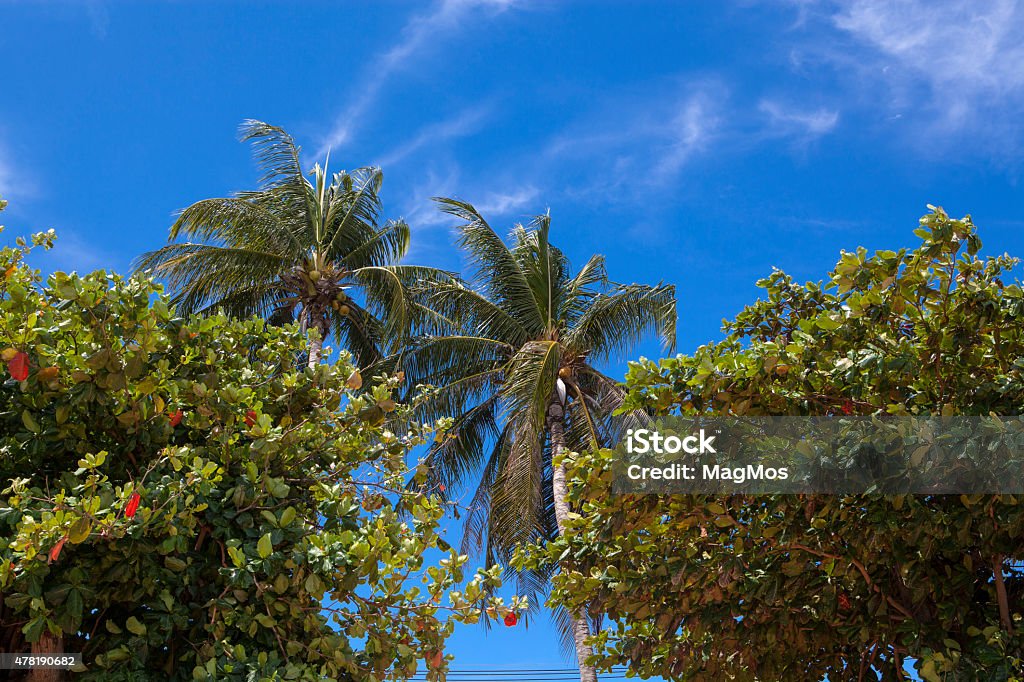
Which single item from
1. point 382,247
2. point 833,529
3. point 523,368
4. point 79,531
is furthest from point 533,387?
point 79,531

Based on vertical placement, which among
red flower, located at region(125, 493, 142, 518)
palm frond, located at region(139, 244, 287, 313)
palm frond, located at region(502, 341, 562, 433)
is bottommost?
red flower, located at region(125, 493, 142, 518)

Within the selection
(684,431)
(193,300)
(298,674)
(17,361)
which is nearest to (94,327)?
(17,361)

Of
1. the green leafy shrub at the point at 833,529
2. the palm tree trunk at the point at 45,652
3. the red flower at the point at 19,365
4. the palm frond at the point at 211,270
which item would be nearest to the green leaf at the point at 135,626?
the palm tree trunk at the point at 45,652

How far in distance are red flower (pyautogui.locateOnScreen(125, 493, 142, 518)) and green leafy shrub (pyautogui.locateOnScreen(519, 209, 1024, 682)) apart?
299 cm

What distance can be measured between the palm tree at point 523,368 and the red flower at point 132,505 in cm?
1087

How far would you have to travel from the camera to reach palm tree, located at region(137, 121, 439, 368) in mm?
16703

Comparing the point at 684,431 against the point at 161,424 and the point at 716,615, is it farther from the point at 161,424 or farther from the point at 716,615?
the point at 161,424

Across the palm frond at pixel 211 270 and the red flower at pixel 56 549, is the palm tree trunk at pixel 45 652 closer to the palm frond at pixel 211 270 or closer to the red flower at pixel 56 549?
the red flower at pixel 56 549

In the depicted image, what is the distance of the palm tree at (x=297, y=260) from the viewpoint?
1670cm

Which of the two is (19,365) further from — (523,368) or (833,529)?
(523,368)

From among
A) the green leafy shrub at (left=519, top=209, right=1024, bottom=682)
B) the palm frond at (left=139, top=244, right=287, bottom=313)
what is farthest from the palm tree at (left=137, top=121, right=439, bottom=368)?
the green leafy shrub at (left=519, top=209, right=1024, bottom=682)

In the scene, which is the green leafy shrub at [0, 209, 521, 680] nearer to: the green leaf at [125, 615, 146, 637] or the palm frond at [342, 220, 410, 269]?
the green leaf at [125, 615, 146, 637]

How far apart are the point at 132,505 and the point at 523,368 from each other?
11.4 m

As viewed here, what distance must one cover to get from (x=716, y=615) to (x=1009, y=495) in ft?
Answer: 6.64
